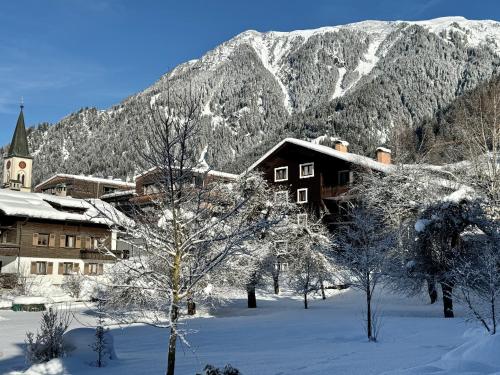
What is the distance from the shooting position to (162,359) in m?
15.7

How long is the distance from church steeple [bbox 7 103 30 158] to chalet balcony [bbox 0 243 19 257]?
53558 mm

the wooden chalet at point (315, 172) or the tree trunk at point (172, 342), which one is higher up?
the wooden chalet at point (315, 172)

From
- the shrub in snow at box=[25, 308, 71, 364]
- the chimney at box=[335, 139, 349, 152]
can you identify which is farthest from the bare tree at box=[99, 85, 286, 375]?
the chimney at box=[335, 139, 349, 152]

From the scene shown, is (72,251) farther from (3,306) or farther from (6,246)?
(3,306)

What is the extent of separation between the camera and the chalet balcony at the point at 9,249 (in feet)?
148

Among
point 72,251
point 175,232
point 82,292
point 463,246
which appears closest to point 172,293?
point 175,232

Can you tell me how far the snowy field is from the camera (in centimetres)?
1184

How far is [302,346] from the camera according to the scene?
57.0 feet

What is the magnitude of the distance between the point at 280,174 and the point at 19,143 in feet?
199

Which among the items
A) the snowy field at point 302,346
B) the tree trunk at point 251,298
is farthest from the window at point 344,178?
the snowy field at point 302,346

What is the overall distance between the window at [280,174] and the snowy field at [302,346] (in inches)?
969

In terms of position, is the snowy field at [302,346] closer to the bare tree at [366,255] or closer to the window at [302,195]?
the bare tree at [366,255]

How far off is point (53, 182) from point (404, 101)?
12034cm

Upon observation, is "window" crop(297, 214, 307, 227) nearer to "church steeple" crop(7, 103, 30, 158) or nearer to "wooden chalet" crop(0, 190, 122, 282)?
"wooden chalet" crop(0, 190, 122, 282)
